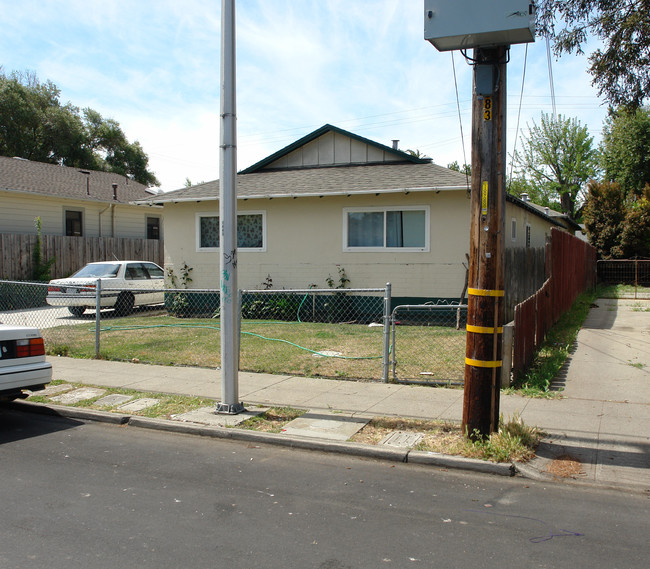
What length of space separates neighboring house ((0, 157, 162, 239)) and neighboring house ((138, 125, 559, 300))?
8.76 m

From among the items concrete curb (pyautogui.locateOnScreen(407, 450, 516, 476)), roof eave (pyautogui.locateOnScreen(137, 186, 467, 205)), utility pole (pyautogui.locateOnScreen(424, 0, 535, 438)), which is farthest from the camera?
roof eave (pyautogui.locateOnScreen(137, 186, 467, 205))

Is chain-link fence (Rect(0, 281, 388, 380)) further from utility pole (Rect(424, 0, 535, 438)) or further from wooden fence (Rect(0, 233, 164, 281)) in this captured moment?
utility pole (Rect(424, 0, 535, 438))

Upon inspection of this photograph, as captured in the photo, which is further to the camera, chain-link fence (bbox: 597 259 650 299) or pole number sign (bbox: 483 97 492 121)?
chain-link fence (bbox: 597 259 650 299)

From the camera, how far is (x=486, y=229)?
5.43 m

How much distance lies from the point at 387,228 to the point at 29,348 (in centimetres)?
981

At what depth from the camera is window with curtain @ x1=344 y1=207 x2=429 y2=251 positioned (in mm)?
14703

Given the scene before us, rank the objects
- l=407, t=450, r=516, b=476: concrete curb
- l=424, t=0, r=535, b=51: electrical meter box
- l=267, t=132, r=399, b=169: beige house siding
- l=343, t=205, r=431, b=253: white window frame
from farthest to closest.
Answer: l=267, t=132, r=399, b=169: beige house siding → l=343, t=205, r=431, b=253: white window frame → l=407, t=450, r=516, b=476: concrete curb → l=424, t=0, r=535, b=51: electrical meter box

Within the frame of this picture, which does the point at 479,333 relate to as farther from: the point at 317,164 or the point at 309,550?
the point at 317,164

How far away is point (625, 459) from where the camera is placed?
17.6 feet

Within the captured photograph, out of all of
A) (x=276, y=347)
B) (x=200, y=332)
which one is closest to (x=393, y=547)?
(x=276, y=347)

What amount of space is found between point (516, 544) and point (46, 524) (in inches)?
128

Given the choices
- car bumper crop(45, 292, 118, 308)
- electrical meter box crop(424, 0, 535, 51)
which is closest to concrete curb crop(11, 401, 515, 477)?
electrical meter box crop(424, 0, 535, 51)

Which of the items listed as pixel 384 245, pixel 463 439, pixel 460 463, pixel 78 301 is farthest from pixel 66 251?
pixel 460 463

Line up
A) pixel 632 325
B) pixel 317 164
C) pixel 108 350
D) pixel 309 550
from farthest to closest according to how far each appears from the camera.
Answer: pixel 317 164
pixel 632 325
pixel 108 350
pixel 309 550
